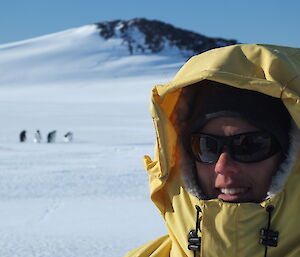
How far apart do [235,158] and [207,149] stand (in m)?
0.08

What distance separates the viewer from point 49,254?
3.11m

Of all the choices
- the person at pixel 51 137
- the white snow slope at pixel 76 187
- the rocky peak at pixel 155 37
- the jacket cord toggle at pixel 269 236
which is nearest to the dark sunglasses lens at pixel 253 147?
the jacket cord toggle at pixel 269 236

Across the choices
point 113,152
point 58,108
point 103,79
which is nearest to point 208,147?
point 113,152

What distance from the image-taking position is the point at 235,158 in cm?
123

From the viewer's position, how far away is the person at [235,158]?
3.77 feet

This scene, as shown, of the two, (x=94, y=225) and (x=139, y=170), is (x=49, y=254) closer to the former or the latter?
(x=94, y=225)

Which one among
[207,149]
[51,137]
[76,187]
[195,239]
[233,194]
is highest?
[207,149]

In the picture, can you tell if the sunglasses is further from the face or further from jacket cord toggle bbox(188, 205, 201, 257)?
jacket cord toggle bbox(188, 205, 201, 257)

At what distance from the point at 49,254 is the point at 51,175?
3.89m

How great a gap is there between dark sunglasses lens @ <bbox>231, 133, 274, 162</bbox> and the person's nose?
0.06ft

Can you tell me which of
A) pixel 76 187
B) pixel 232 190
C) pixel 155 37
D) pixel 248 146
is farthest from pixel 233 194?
pixel 155 37

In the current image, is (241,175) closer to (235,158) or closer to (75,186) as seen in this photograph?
(235,158)

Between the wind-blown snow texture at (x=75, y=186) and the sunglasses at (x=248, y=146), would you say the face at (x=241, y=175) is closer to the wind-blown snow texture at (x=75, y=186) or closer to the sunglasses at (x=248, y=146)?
the sunglasses at (x=248, y=146)

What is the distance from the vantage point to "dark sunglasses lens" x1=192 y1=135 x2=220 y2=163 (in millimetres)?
1261
